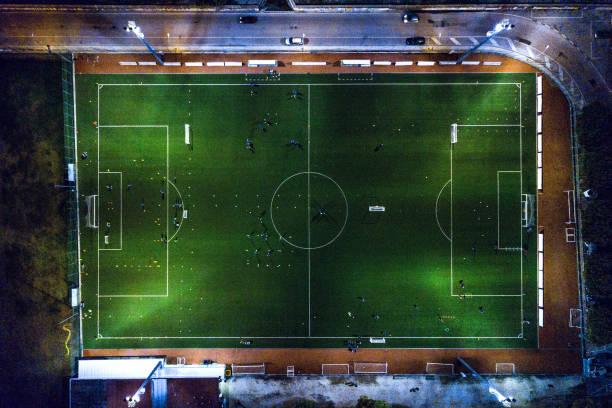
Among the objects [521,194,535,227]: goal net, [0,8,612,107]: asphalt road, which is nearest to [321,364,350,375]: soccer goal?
[521,194,535,227]: goal net

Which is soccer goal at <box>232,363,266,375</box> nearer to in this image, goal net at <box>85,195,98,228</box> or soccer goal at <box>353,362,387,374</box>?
soccer goal at <box>353,362,387,374</box>

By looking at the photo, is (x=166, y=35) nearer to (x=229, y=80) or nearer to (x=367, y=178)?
(x=229, y=80)

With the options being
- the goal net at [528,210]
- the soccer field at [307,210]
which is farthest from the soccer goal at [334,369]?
the goal net at [528,210]

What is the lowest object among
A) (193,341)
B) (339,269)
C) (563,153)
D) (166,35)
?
(193,341)

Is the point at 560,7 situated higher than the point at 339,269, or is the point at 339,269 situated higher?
the point at 560,7

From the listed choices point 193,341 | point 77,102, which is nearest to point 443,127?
point 193,341

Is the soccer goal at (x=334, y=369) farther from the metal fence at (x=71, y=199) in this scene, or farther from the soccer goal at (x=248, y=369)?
A: the metal fence at (x=71, y=199)
